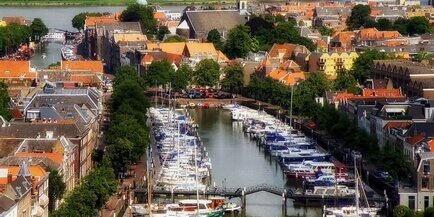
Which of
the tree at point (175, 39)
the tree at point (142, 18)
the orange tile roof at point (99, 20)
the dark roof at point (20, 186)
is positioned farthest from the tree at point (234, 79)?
the dark roof at point (20, 186)

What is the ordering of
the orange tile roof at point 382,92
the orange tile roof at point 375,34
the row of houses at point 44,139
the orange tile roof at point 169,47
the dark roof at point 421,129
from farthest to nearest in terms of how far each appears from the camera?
the orange tile roof at point 375,34 < the orange tile roof at point 169,47 < the orange tile roof at point 382,92 < the dark roof at point 421,129 < the row of houses at point 44,139

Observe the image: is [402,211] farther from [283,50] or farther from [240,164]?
[283,50]

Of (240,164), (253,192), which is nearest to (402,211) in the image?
(253,192)

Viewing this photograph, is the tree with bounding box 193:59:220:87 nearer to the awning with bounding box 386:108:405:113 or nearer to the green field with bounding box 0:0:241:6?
the awning with bounding box 386:108:405:113

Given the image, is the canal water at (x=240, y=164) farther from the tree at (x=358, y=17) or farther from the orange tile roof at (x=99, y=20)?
the tree at (x=358, y=17)

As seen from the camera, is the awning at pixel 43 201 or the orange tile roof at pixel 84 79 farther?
the orange tile roof at pixel 84 79

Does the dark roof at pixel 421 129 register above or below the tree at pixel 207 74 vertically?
above
